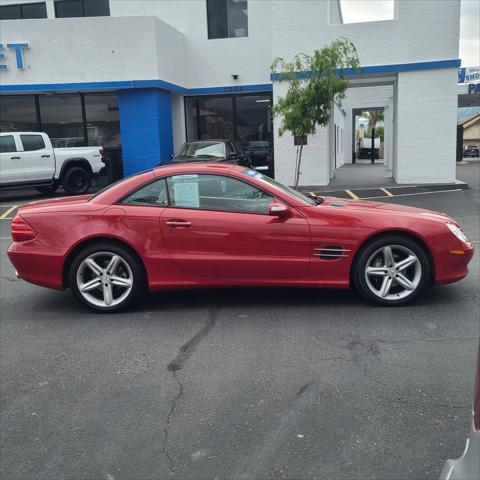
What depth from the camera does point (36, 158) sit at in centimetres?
1591

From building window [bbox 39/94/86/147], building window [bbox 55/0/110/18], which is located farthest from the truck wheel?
building window [bbox 55/0/110/18]

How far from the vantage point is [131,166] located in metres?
Result: 18.7

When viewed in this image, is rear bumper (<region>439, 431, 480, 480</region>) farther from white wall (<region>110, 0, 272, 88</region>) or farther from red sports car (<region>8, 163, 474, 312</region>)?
white wall (<region>110, 0, 272, 88</region>)

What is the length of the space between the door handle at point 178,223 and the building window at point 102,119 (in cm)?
1461

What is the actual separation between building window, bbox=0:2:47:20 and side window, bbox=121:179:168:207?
18706 millimetres

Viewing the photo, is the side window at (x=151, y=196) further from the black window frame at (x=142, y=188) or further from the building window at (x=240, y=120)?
the building window at (x=240, y=120)

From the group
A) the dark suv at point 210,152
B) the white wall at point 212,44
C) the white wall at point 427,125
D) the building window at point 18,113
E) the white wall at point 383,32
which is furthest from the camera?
the white wall at point 212,44

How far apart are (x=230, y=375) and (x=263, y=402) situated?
49 centimetres

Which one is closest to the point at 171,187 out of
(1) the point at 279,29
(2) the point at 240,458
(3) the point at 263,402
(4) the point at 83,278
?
(4) the point at 83,278

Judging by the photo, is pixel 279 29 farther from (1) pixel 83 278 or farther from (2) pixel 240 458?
(2) pixel 240 458

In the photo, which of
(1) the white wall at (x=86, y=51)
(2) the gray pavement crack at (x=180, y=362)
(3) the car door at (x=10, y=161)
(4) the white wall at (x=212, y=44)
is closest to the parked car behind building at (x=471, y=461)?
(2) the gray pavement crack at (x=180, y=362)

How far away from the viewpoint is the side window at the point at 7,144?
15539 millimetres

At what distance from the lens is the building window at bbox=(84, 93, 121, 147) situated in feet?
63.0

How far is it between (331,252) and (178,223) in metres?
1.51
